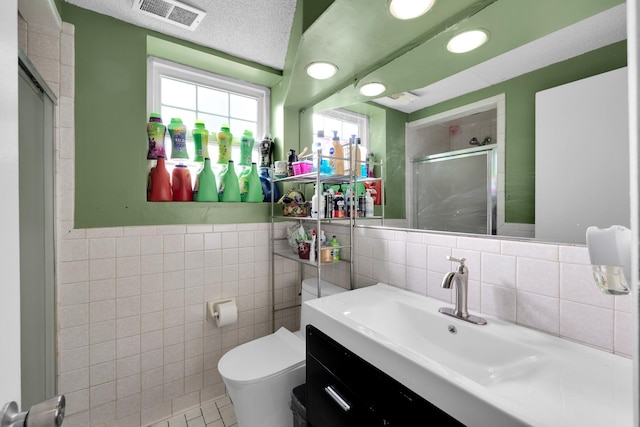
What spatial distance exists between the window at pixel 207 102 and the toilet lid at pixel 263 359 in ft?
3.74

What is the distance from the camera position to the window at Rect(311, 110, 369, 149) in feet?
5.47

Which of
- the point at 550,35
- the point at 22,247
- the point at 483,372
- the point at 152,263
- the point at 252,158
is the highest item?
the point at 550,35

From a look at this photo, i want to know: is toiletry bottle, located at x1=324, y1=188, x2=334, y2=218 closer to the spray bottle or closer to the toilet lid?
the spray bottle

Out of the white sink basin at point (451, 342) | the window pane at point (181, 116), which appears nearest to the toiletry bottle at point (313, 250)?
the white sink basin at point (451, 342)

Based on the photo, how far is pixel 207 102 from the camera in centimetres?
200

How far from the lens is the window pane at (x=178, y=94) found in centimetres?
186

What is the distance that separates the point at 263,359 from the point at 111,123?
1.47 meters

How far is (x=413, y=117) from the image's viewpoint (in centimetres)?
133

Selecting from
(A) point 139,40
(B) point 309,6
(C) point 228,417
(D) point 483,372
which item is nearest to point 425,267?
→ (D) point 483,372

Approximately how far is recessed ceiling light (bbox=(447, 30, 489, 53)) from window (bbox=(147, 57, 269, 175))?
1405 mm

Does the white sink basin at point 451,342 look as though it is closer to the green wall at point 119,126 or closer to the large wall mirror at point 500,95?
the large wall mirror at point 500,95

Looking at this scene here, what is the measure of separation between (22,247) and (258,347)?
3.61 feet

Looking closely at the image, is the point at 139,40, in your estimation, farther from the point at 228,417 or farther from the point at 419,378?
the point at 228,417

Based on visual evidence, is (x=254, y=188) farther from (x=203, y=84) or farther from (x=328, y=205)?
(x=203, y=84)
